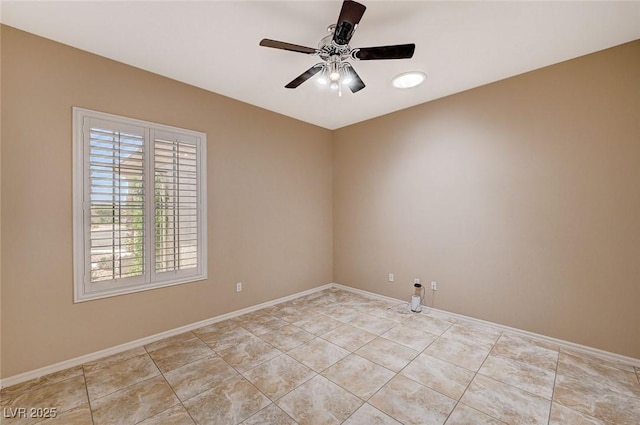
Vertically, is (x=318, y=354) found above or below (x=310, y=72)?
below

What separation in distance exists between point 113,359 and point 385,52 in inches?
143

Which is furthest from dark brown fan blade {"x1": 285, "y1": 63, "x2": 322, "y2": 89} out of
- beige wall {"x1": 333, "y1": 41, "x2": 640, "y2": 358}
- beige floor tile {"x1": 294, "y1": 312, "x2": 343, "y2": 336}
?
beige floor tile {"x1": 294, "y1": 312, "x2": 343, "y2": 336}

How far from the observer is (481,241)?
3.34 metres

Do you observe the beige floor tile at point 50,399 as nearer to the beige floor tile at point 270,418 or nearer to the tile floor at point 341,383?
the tile floor at point 341,383

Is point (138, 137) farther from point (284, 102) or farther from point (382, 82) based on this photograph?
point (382, 82)

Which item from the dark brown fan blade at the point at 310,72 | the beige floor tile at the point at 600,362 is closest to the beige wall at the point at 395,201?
the beige floor tile at the point at 600,362

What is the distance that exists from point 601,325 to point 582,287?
367 millimetres

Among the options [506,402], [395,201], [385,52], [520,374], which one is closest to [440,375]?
[506,402]

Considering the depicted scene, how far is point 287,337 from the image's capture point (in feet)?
10.1

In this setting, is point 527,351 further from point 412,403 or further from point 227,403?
point 227,403

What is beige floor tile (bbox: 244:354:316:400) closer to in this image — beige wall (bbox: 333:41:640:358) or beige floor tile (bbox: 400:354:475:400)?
beige floor tile (bbox: 400:354:475:400)

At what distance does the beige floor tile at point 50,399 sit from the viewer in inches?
75.6

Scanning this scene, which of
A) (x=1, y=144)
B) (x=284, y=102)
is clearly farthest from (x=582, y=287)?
(x=1, y=144)

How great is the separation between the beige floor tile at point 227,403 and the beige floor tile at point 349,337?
1.06 meters
